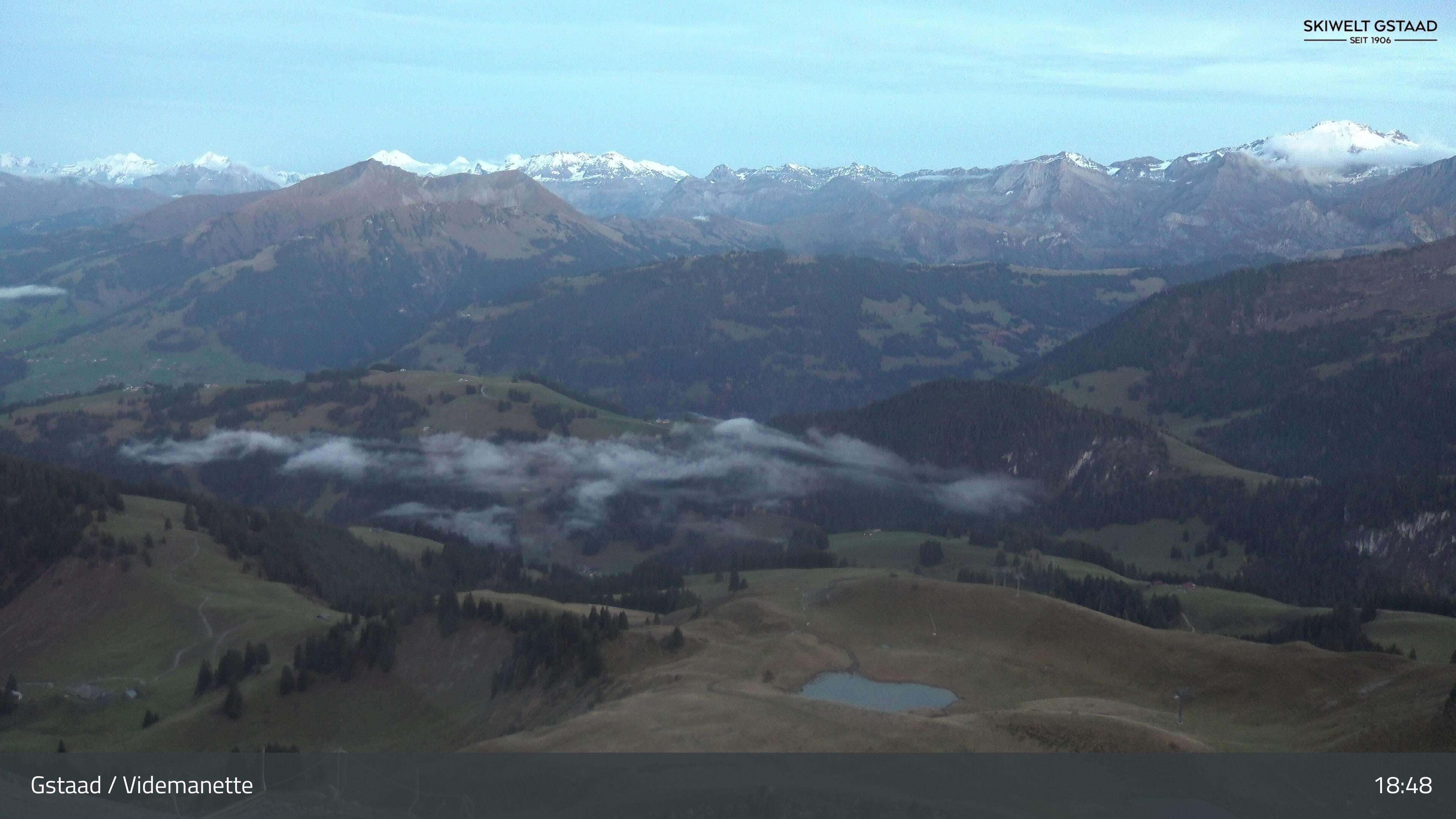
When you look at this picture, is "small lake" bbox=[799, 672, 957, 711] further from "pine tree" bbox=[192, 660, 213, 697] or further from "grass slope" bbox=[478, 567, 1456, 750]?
"pine tree" bbox=[192, 660, 213, 697]

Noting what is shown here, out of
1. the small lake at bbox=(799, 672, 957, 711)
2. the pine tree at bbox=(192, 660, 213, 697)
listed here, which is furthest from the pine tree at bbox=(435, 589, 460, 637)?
the small lake at bbox=(799, 672, 957, 711)

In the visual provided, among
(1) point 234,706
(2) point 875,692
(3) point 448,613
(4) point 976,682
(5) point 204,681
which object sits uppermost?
(3) point 448,613

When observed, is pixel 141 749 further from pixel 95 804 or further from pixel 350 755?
pixel 95 804

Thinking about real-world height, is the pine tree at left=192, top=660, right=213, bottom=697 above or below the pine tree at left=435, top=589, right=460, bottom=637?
below

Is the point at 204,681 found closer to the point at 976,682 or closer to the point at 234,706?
the point at 234,706

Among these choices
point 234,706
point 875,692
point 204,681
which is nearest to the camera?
point 875,692

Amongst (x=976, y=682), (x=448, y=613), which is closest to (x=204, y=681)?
(x=448, y=613)
